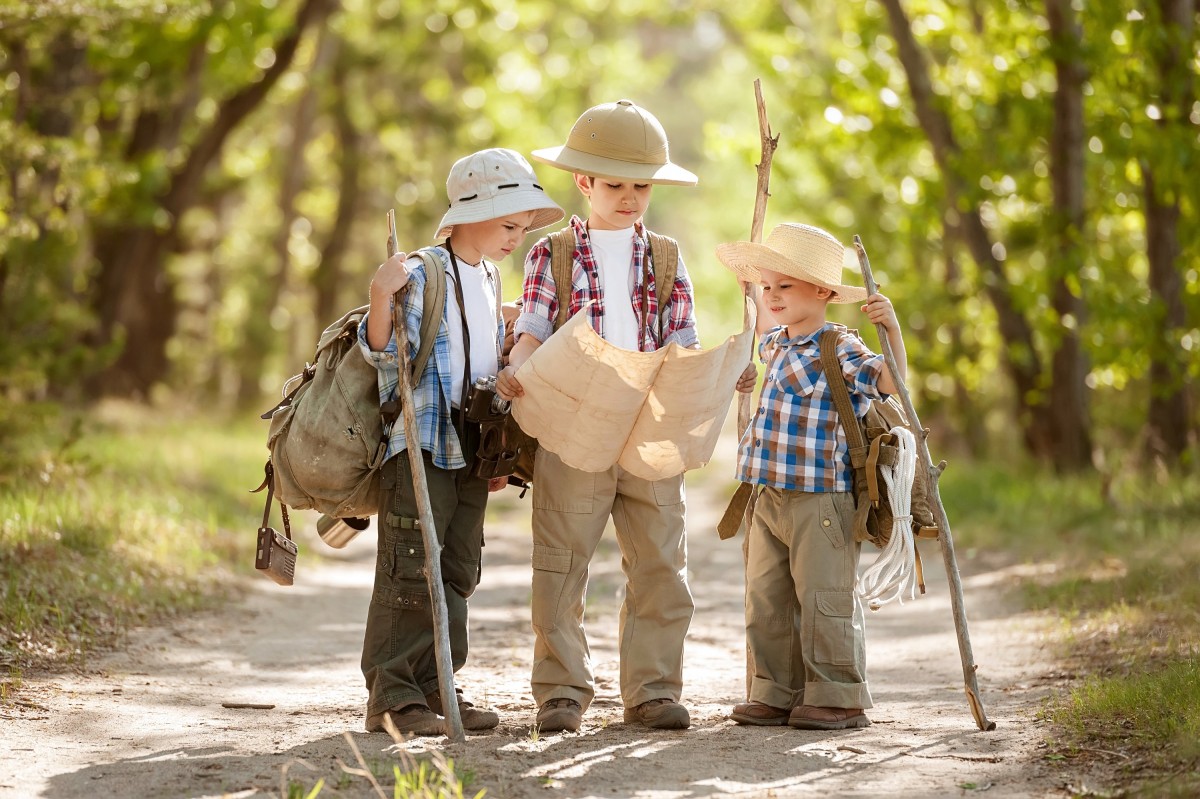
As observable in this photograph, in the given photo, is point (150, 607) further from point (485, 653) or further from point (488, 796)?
point (488, 796)

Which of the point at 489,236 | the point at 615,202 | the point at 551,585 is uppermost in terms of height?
the point at 615,202

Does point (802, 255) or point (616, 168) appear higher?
point (616, 168)

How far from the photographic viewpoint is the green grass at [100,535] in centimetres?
636

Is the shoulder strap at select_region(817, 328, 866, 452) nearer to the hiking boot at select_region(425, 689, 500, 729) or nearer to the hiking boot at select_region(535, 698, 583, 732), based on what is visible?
the hiking boot at select_region(535, 698, 583, 732)

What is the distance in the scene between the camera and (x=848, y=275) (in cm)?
1384

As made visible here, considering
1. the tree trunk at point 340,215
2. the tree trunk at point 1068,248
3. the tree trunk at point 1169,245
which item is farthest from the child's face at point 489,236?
the tree trunk at point 340,215

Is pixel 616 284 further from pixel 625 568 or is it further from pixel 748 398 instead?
pixel 625 568

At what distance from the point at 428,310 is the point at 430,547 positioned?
84cm

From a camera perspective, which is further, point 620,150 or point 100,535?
point 100,535

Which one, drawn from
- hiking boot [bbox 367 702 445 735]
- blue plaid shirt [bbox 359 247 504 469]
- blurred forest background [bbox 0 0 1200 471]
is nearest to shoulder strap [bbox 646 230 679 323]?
blue plaid shirt [bbox 359 247 504 469]

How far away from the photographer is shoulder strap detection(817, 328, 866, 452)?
5.06m

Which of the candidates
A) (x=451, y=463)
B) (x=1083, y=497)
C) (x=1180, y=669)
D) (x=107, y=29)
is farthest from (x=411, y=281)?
(x=1083, y=497)

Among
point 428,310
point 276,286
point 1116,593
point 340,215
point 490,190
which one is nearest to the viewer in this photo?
point 428,310

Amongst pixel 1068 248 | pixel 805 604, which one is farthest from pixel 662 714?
pixel 1068 248
